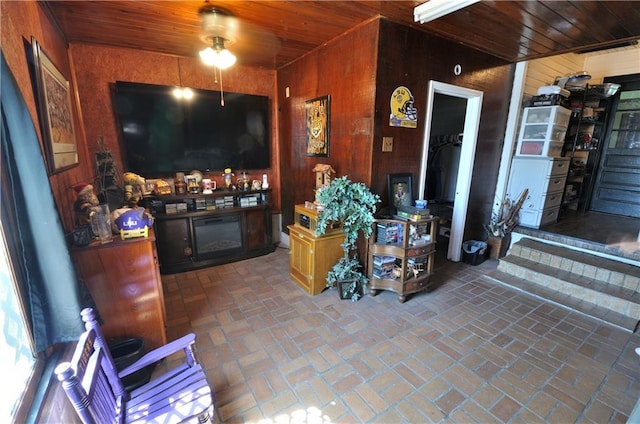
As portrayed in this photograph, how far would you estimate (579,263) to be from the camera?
10.1 ft

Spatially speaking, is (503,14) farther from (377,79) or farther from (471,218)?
(471,218)

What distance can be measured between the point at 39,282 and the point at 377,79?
263 centimetres

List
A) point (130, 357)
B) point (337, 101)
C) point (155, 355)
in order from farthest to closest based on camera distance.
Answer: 1. point (337, 101)
2. point (130, 357)
3. point (155, 355)

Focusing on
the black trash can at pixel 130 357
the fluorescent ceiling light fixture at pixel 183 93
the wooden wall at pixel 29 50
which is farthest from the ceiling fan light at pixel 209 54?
the black trash can at pixel 130 357

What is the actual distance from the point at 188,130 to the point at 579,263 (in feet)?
15.5

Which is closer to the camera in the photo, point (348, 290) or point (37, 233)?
point (37, 233)

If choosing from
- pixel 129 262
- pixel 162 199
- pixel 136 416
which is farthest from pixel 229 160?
pixel 136 416

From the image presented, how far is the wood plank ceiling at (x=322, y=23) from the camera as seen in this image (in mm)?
2162

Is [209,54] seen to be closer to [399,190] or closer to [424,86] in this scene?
[424,86]

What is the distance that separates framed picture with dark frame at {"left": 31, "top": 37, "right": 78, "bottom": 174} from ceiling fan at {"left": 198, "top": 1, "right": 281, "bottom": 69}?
43.2 inches

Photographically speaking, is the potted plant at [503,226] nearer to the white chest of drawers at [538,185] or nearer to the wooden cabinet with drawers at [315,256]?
the white chest of drawers at [538,185]

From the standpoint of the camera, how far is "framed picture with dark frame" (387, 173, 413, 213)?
283 cm

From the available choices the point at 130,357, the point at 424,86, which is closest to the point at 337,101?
the point at 424,86

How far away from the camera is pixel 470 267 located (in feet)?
11.7
